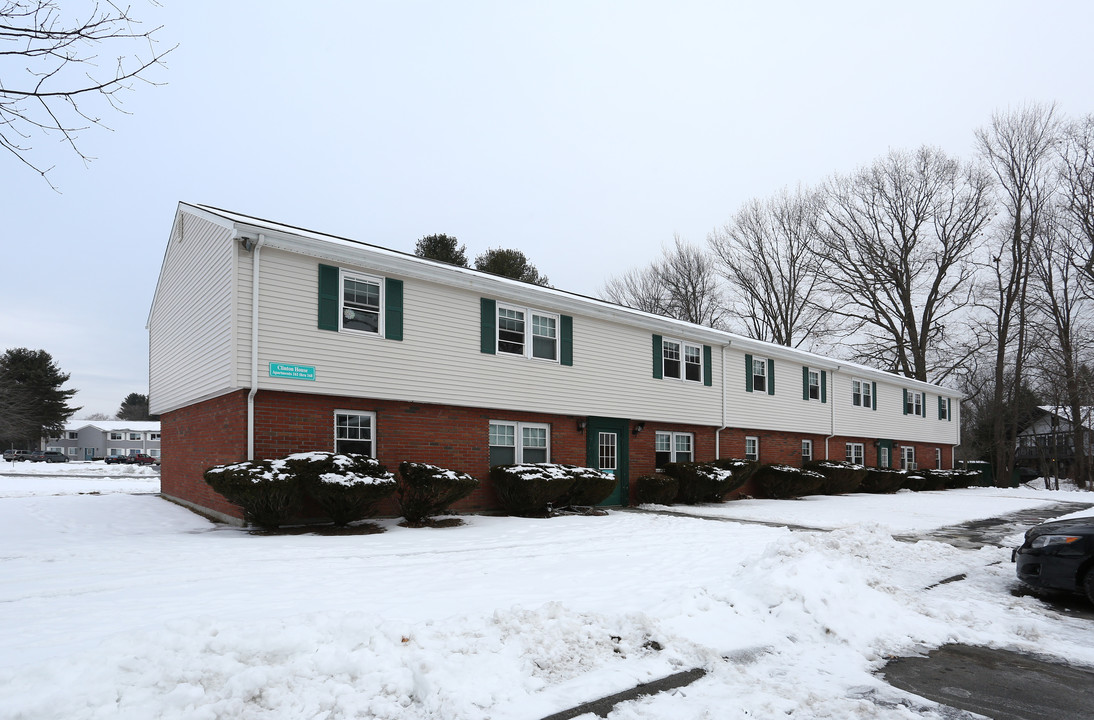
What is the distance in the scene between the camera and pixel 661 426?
19.8 metres

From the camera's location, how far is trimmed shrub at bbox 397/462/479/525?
1216 cm

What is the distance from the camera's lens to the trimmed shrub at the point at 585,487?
1525cm

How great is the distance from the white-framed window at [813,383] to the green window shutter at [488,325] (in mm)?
15044

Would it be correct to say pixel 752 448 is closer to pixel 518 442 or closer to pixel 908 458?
pixel 518 442

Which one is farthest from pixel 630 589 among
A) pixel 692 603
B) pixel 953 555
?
pixel 953 555

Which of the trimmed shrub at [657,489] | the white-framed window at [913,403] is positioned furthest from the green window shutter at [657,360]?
the white-framed window at [913,403]

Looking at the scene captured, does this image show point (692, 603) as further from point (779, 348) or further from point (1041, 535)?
point (779, 348)

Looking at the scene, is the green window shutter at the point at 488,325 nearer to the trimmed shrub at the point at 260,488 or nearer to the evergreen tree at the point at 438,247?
the trimmed shrub at the point at 260,488

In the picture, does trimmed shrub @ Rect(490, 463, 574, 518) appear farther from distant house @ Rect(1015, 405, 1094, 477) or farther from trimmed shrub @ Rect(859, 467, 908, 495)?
distant house @ Rect(1015, 405, 1094, 477)

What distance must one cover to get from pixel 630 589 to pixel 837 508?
13.4 metres

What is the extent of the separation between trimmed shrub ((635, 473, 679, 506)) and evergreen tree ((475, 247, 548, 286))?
859 inches

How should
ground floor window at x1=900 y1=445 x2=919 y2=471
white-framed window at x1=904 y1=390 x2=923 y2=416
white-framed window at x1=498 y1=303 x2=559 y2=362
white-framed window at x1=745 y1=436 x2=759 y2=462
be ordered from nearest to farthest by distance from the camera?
white-framed window at x1=498 y1=303 x2=559 y2=362
white-framed window at x1=745 y1=436 x2=759 y2=462
ground floor window at x1=900 y1=445 x2=919 y2=471
white-framed window at x1=904 y1=390 x2=923 y2=416

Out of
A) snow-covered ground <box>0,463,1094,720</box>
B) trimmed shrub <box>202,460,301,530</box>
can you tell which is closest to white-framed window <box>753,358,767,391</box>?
snow-covered ground <box>0,463,1094,720</box>

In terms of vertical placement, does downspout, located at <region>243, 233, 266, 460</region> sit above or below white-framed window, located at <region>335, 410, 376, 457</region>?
above
